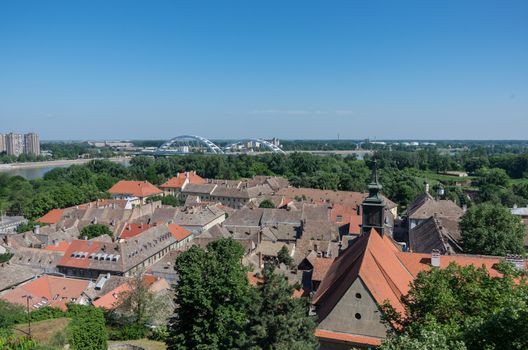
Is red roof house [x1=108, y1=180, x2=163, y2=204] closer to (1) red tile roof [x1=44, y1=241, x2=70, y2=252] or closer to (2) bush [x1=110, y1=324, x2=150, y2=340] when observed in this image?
(1) red tile roof [x1=44, y1=241, x2=70, y2=252]

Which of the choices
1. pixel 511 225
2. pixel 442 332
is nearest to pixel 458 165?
Result: pixel 511 225

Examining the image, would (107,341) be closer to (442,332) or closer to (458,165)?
(442,332)

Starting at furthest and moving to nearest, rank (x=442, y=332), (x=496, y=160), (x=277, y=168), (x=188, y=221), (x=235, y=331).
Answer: (x=496, y=160) < (x=277, y=168) < (x=188, y=221) < (x=235, y=331) < (x=442, y=332)

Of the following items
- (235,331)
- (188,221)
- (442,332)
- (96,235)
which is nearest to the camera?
(442,332)

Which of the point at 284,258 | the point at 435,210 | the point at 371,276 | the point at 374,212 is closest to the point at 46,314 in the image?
the point at 284,258

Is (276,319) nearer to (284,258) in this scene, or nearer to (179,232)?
(284,258)
